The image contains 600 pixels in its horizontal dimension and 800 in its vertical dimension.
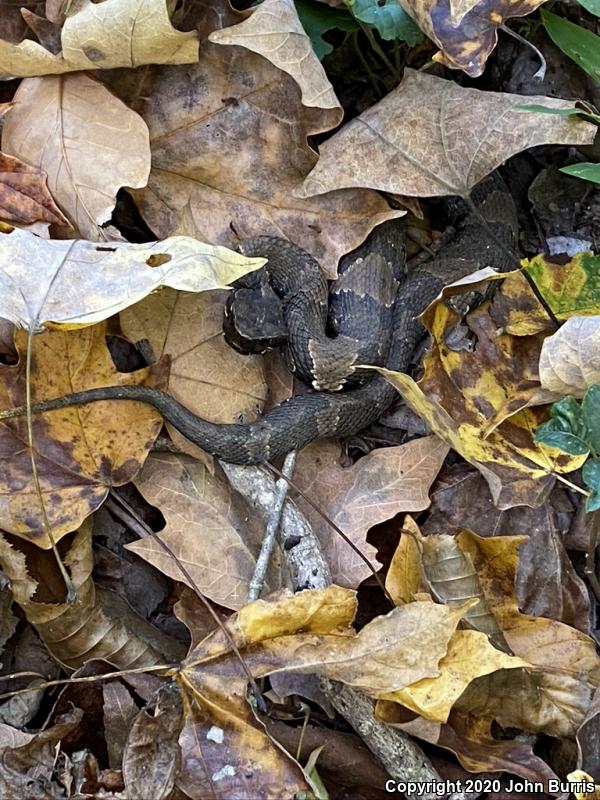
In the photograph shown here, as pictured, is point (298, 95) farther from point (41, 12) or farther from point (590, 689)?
point (590, 689)

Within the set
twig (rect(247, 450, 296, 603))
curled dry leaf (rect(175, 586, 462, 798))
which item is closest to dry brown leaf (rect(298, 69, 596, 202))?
twig (rect(247, 450, 296, 603))

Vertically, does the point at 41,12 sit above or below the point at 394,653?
above

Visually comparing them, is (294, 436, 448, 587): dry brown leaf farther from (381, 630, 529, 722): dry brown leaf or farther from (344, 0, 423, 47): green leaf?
(344, 0, 423, 47): green leaf

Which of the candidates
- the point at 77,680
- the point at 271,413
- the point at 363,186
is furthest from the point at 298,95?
the point at 77,680

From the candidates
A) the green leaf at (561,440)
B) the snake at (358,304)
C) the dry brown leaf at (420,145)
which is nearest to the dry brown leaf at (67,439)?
the snake at (358,304)

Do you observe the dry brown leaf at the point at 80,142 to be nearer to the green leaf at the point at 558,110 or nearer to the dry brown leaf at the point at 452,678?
the green leaf at the point at 558,110

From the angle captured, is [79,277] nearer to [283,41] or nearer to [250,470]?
[250,470]
